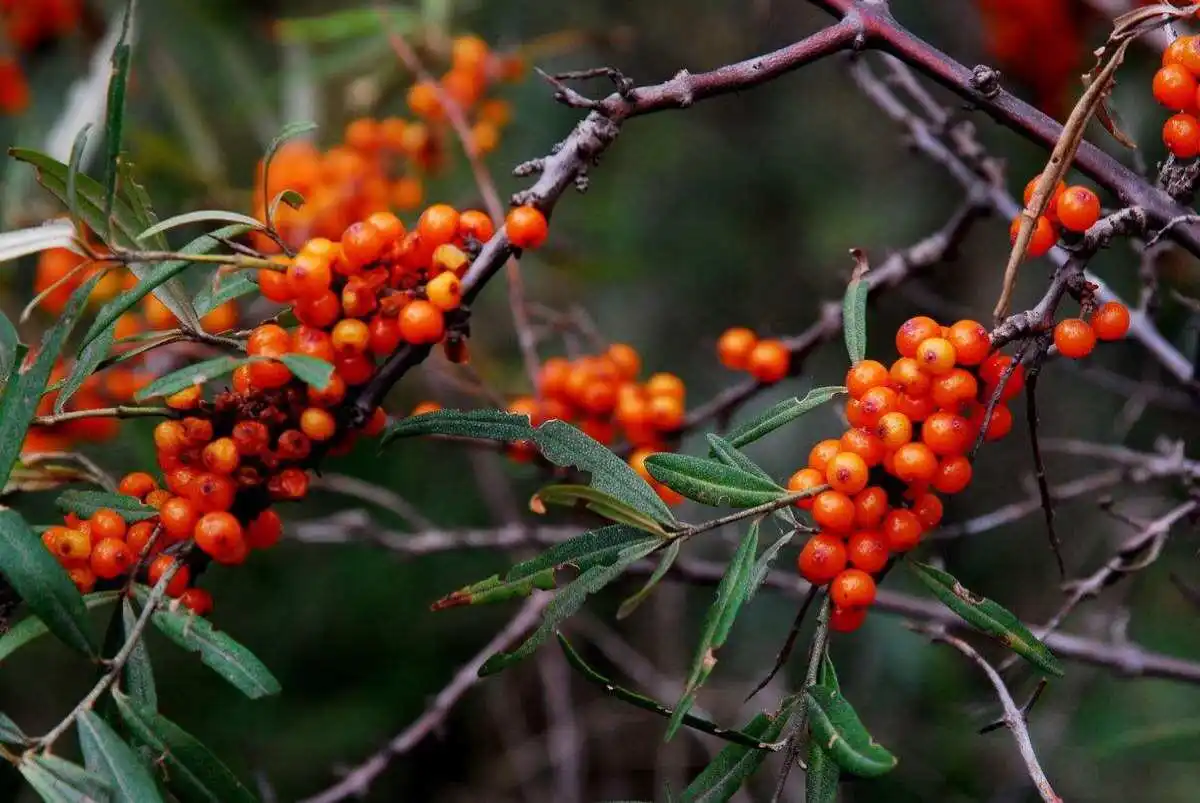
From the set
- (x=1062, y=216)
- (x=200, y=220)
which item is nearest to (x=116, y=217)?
(x=200, y=220)

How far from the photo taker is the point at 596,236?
284 centimetres

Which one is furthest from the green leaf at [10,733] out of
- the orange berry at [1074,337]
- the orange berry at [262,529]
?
the orange berry at [1074,337]

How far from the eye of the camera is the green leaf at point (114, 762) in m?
0.77

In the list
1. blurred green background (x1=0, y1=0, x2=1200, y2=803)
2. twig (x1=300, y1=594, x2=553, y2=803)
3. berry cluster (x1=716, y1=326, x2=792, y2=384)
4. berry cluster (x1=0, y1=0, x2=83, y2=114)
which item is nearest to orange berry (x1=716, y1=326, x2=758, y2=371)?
berry cluster (x1=716, y1=326, x2=792, y2=384)

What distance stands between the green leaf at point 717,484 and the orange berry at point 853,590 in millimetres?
82

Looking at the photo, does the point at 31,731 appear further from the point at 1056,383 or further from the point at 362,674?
the point at 1056,383

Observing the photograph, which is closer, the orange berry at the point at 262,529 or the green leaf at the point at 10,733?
the green leaf at the point at 10,733

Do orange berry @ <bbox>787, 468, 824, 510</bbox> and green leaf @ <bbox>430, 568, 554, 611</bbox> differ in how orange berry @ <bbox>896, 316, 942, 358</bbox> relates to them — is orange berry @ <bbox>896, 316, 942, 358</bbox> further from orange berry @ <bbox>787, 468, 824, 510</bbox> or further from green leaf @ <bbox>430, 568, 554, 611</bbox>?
green leaf @ <bbox>430, 568, 554, 611</bbox>

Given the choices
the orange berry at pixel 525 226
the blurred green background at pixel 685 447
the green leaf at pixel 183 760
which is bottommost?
the blurred green background at pixel 685 447

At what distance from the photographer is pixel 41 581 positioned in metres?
0.77

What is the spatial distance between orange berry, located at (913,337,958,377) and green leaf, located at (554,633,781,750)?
1.04 ft

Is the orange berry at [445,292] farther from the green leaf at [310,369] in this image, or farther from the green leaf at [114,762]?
the green leaf at [114,762]

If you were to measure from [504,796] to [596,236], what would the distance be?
1442 mm

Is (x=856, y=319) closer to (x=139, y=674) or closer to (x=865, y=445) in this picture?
(x=865, y=445)
